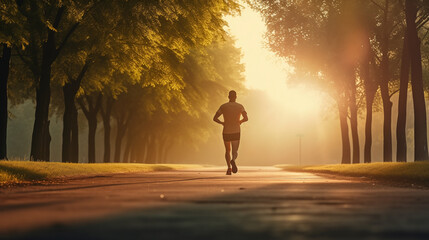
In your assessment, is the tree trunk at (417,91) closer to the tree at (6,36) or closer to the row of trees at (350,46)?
the row of trees at (350,46)

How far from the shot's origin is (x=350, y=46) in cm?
3388

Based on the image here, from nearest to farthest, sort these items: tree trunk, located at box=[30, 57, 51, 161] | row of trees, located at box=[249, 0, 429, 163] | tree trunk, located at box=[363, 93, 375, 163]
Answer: tree trunk, located at box=[30, 57, 51, 161]
row of trees, located at box=[249, 0, 429, 163]
tree trunk, located at box=[363, 93, 375, 163]

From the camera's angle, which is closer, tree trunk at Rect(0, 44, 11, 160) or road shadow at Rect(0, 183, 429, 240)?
road shadow at Rect(0, 183, 429, 240)

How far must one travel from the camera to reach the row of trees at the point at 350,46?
3119 cm

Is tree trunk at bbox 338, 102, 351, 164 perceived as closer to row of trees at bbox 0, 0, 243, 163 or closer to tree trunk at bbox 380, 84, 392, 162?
tree trunk at bbox 380, 84, 392, 162

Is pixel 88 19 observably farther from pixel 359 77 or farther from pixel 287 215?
pixel 359 77

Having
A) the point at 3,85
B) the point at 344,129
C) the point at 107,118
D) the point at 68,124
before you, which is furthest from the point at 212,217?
the point at 344,129

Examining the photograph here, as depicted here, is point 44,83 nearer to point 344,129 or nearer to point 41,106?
point 41,106

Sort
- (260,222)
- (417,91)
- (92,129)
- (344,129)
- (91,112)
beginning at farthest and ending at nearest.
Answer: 1. (344,129)
2. (92,129)
3. (91,112)
4. (417,91)
5. (260,222)

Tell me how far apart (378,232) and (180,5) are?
47.5 ft

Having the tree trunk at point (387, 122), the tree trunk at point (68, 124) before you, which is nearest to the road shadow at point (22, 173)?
the tree trunk at point (68, 124)

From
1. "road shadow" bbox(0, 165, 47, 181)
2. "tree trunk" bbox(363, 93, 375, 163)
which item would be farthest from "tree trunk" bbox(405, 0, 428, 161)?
"road shadow" bbox(0, 165, 47, 181)

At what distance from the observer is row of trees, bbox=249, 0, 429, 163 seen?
31.2m

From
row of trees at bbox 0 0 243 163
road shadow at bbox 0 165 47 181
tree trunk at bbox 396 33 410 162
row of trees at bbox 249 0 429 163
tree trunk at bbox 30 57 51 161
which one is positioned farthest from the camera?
row of trees at bbox 249 0 429 163
